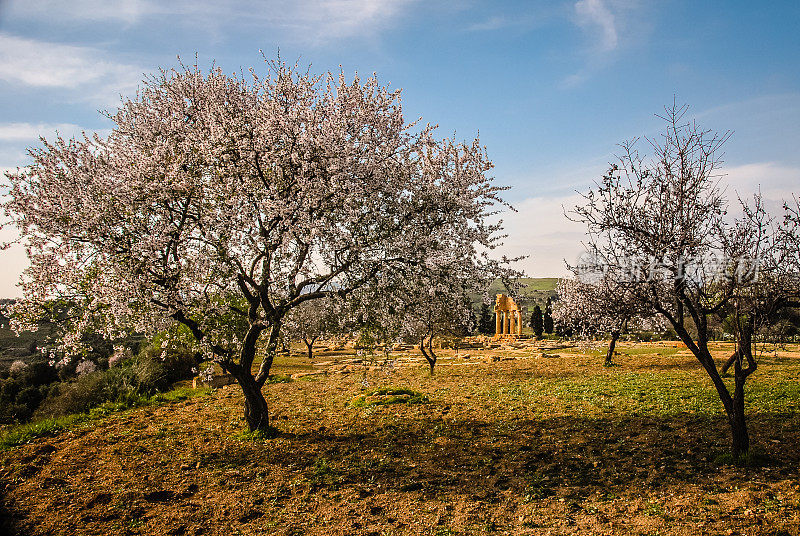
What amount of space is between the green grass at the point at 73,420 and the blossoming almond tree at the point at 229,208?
182 inches

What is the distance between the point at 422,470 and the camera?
36.2ft

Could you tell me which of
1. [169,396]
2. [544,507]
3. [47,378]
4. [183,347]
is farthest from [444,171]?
[47,378]

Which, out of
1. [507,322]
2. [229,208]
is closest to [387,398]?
[229,208]

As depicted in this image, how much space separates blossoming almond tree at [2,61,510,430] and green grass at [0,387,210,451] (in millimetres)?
4617

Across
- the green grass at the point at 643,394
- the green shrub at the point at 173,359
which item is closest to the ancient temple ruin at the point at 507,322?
the green grass at the point at 643,394

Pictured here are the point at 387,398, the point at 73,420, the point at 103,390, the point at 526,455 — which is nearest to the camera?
the point at 526,455

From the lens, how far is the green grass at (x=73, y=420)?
14.5 m

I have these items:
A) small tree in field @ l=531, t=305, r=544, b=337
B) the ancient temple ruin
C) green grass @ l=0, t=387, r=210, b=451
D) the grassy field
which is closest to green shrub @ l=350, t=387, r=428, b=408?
the grassy field

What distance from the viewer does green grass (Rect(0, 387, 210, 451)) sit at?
14.5 meters

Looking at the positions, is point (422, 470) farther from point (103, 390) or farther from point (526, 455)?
point (103, 390)

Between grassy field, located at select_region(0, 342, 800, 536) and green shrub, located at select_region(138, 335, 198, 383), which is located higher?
green shrub, located at select_region(138, 335, 198, 383)

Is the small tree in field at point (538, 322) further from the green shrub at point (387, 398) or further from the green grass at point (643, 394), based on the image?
the green shrub at point (387, 398)

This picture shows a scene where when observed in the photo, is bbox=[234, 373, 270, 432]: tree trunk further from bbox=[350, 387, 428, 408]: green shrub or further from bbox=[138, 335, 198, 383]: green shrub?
bbox=[138, 335, 198, 383]: green shrub

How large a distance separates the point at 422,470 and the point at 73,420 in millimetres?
14283
